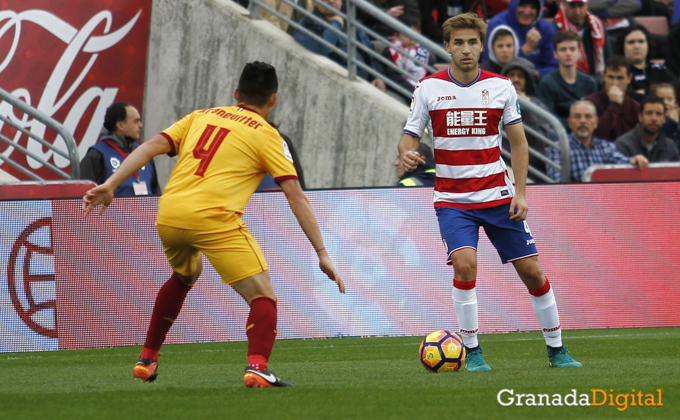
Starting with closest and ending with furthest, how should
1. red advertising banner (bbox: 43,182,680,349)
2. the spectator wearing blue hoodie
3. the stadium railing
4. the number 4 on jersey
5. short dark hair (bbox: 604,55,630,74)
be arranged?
1. the number 4 on jersey
2. red advertising banner (bbox: 43,182,680,349)
3. the stadium railing
4. short dark hair (bbox: 604,55,630,74)
5. the spectator wearing blue hoodie

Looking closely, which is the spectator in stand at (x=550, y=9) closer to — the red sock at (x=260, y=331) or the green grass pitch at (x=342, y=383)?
the green grass pitch at (x=342, y=383)

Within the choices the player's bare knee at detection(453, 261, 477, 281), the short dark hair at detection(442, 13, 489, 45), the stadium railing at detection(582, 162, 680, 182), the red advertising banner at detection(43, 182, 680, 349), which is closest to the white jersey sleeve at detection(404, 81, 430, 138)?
Result: the short dark hair at detection(442, 13, 489, 45)

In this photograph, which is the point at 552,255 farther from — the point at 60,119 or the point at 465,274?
the point at 60,119

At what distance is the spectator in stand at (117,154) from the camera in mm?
10109

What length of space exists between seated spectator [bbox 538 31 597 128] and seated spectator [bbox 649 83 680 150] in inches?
35.4

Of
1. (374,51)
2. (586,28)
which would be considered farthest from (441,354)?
(586,28)

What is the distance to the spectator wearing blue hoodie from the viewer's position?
42.0 ft

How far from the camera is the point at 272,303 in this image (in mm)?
5531

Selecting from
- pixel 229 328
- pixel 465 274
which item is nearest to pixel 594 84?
pixel 229 328

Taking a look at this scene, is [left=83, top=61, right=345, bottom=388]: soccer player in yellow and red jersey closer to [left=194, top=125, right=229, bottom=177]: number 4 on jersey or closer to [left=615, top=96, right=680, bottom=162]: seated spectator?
[left=194, top=125, right=229, bottom=177]: number 4 on jersey

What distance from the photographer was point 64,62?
13125 mm

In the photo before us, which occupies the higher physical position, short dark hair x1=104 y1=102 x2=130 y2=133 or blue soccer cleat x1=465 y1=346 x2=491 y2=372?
short dark hair x1=104 y1=102 x2=130 y2=133

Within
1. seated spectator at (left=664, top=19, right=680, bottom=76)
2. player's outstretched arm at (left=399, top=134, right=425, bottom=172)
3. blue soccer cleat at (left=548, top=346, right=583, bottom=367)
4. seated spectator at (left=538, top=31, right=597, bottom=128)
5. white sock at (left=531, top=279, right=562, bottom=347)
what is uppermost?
seated spectator at (left=664, top=19, right=680, bottom=76)

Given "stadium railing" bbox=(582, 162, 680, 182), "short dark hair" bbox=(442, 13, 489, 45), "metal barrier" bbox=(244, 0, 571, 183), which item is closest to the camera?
Answer: "short dark hair" bbox=(442, 13, 489, 45)
